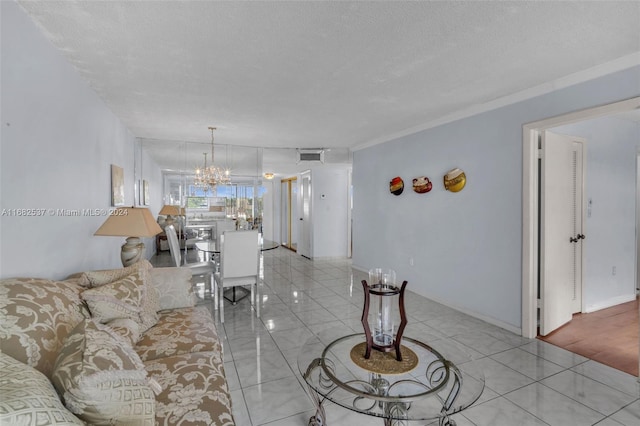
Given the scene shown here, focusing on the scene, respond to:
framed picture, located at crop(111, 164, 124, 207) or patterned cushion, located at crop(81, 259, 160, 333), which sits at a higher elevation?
framed picture, located at crop(111, 164, 124, 207)

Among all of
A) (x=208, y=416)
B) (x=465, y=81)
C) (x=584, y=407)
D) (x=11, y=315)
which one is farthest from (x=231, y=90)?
(x=584, y=407)

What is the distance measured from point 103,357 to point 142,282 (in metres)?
1.15

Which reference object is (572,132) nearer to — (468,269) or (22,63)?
(468,269)

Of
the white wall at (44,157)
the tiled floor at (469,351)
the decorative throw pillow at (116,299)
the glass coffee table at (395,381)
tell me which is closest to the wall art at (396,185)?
the tiled floor at (469,351)

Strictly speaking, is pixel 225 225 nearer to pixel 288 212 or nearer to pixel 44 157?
pixel 288 212

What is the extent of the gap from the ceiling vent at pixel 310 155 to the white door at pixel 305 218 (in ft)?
4.01

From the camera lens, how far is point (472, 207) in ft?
11.8

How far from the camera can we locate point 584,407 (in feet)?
6.54

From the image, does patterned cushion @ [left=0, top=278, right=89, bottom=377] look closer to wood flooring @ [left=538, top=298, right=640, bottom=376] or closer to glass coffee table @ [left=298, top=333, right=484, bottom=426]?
glass coffee table @ [left=298, top=333, right=484, bottom=426]

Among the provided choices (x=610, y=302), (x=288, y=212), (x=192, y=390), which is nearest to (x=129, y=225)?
(x=192, y=390)

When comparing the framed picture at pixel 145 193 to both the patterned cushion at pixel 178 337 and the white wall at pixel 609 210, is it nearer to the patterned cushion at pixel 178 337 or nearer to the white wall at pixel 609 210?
the patterned cushion at pixel 178 337

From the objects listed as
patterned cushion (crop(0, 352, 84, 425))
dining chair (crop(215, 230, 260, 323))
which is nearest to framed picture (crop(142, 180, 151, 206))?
dining chair (crop(215, 230, 260, 323))

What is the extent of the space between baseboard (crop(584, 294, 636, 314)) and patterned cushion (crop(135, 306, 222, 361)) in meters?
4.30

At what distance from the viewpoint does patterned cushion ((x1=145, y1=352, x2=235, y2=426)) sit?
4.19 feet
